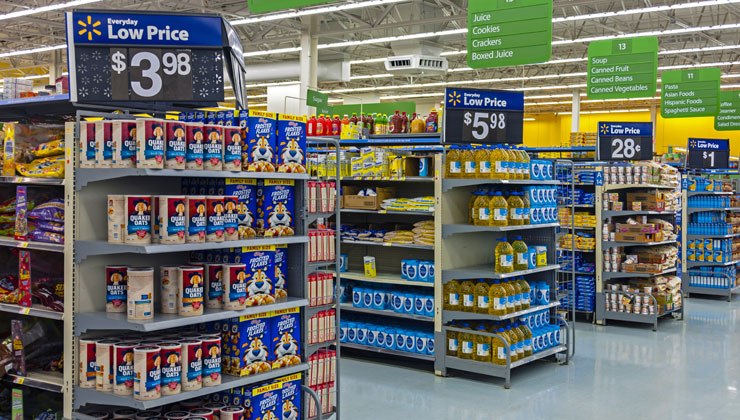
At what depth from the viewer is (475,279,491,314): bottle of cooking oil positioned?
627cm

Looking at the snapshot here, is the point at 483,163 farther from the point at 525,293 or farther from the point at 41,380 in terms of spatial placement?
the point at 41,380

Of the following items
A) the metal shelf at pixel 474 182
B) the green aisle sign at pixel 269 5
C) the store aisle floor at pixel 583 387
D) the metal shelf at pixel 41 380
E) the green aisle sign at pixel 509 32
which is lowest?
the store aisle floor at pixel 583 387

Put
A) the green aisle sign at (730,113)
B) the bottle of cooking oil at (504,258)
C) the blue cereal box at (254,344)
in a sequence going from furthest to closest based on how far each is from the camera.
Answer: the green aisle sign at (730,113) < the bottle of cooking oil at (504,258) < the blue cereal box at (254,344)

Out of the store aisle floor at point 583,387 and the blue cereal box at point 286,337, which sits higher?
the blue cereal box at point 286,337

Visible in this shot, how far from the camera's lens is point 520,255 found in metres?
6.50

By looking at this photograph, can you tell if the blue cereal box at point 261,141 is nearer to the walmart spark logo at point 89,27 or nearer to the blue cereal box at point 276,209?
the blue cereal box at point 276,209

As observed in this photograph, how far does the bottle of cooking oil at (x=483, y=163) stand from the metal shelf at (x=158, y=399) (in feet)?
10.2

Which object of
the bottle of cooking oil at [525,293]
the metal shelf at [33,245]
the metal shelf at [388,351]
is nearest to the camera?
the metal shelf at [33,245]

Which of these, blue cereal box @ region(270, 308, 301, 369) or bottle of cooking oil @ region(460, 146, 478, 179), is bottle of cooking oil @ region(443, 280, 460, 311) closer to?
bottle of cooking oil @ region(460, 146, 478, 179)

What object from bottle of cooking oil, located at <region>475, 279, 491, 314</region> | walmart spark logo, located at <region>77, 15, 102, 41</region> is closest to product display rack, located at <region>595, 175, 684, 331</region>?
bottle of cooking oil, located at <region>475, 279, 491, 314</region>

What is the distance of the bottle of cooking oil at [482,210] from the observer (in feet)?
20.7

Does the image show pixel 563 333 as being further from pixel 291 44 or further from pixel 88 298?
pixel 291 44

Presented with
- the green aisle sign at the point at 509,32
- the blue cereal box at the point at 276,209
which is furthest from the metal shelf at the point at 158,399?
the green aisle sign at the point at 509,32

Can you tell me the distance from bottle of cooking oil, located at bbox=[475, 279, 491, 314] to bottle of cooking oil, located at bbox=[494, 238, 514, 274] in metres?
0.19
